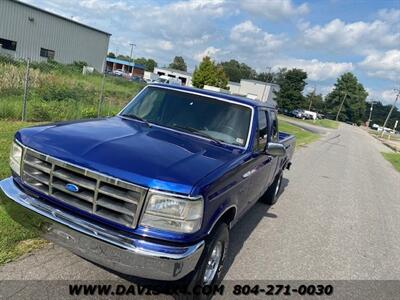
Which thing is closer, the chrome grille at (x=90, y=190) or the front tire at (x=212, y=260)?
the chrome grille at (x=90, y=190)

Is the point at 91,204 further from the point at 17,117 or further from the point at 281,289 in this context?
the point at 17,117

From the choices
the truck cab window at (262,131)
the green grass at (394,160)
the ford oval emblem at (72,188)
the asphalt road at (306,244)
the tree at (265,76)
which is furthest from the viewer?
the tree at (265,76)

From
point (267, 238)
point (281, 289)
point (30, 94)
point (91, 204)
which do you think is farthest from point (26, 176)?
point (30, 94)

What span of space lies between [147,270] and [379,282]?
11.3 feet

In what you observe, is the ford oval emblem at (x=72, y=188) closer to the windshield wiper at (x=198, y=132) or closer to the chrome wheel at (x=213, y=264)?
the chrome wheel at (x=213, y=264)

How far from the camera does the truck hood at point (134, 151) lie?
2.93m

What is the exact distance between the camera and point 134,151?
327 cm

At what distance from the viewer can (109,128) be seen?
394 centimetres

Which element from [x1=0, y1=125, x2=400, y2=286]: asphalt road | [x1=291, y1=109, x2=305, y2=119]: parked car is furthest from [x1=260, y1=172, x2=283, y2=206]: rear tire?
[x1=291, y1=109, x2=305, y2=119]: parked car

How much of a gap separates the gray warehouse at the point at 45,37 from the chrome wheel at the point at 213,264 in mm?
33584

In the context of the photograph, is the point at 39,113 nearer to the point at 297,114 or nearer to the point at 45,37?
the point at 45,37

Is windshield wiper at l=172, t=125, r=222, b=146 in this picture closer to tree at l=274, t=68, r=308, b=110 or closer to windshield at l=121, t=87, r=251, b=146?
windshield at l=121, t=87, r=251, b=146

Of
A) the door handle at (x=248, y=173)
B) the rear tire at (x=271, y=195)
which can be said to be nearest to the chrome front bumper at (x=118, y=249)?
the door handle at (x=248, y=173)

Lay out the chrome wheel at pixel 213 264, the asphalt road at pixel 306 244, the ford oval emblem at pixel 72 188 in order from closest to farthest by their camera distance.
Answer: the ford oval emblem at pixel 72 188 → the chrome wheel at pixel 213 264 → the asphalt road at pixel 306 244
